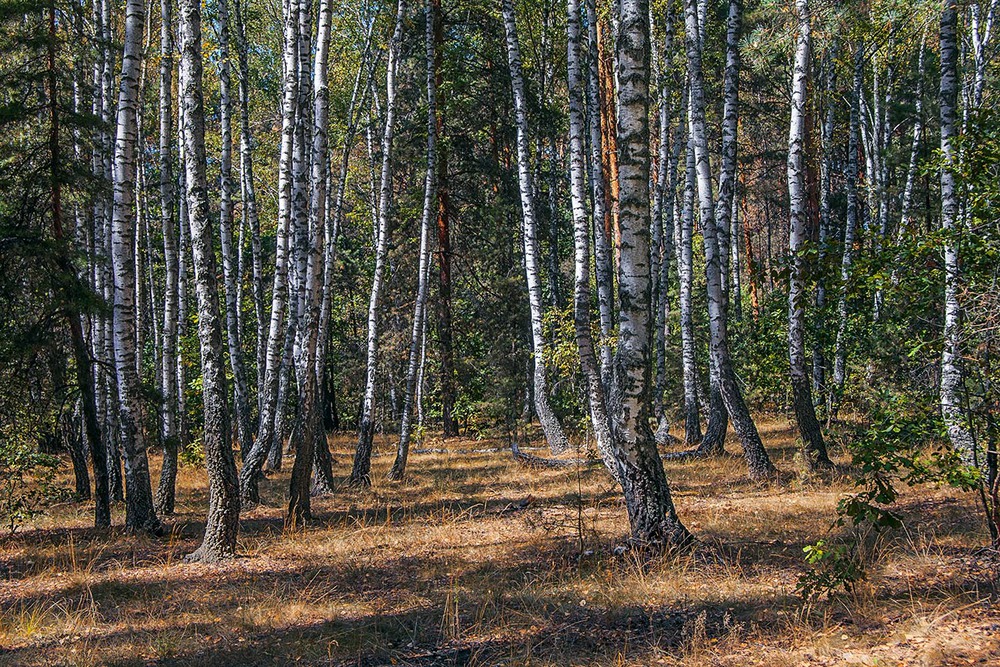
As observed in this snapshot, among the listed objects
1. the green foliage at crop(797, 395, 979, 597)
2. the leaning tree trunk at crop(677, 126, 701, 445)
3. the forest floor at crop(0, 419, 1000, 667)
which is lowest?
the forest floor at crop(0, 419, 1000, 667)

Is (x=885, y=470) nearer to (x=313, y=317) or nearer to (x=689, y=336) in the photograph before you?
(x=313, y=317)

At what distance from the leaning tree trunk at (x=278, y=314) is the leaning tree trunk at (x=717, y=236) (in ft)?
19.2

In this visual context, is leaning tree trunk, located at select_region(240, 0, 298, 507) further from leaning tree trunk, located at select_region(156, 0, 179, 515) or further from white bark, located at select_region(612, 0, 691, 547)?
white bark, located at select_region(612, 0, 691, 547)

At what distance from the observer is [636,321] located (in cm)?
663

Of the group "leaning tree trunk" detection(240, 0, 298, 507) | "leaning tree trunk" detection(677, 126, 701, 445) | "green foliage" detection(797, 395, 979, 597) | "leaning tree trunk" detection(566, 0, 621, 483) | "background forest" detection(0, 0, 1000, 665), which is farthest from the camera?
"leaning tree trunk" detection(677, 126, 701, 445)

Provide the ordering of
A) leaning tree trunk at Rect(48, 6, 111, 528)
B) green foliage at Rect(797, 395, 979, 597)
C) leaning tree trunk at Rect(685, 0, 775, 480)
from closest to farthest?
1. green foliage at Rect(797, 395, 979, 597)
2. leaning tree trunk at Rect(48, 6, 111, 528)
3. leaning tree trunk at Rect(685, 0, 775, 480)

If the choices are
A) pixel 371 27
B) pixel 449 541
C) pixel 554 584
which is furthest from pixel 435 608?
pixel 371 27

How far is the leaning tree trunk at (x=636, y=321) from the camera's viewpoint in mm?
6598

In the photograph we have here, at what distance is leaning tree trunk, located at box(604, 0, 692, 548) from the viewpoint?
6.60 metres

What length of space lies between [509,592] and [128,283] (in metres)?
5.51

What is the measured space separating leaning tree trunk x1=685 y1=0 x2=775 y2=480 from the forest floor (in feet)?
2.61

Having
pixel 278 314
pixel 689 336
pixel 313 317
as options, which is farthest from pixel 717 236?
pixel 278 314

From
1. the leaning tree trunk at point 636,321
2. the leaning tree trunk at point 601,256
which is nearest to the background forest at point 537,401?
the leaning tree trunk at point 636,321

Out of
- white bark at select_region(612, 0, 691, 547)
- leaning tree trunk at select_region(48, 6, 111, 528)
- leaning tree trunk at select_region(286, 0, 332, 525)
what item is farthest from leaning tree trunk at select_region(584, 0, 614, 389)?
leaning tree trunk at select_region(48, 6, 111, 528)
